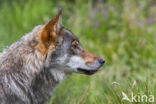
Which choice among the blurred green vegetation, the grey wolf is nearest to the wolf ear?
the grey wolf

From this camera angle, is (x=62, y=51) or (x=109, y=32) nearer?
(x=62, y=51)

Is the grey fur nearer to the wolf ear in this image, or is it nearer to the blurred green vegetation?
the wolf ear

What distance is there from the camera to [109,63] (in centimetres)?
802

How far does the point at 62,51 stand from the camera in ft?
14.6

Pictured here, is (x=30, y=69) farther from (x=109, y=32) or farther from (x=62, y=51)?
(x=109, y=32)

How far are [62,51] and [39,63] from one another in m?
0.34

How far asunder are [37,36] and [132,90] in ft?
4.38

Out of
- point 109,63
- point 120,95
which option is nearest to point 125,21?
point 109,63

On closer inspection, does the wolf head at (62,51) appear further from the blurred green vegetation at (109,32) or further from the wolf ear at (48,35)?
the blurred green vegetation at (109,32)

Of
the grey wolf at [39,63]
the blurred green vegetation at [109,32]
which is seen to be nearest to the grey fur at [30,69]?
the grey wolf at [39,63]

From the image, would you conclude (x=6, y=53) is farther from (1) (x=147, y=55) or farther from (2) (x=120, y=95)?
(1) (x=147, y=55)

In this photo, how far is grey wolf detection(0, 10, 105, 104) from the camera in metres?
4.26

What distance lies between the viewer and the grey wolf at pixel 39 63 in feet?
14.0

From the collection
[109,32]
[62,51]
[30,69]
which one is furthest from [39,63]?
[109,32]
